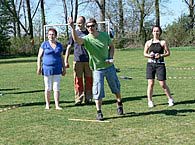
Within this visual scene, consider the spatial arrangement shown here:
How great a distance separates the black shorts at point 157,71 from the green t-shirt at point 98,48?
1554mm

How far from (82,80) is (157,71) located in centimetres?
193

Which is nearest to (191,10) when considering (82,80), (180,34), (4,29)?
(180,34)

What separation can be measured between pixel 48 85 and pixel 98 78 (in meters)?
1.73

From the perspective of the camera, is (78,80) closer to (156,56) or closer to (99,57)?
(156,56)

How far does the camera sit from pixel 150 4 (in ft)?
183

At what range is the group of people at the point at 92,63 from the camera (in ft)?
25.9

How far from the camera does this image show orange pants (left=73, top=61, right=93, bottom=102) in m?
10.0

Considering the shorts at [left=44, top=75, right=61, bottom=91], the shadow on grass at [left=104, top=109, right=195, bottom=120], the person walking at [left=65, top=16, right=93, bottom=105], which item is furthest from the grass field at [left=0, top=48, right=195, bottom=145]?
the shorts at [left=44, top=75, right=61, bottom=91]

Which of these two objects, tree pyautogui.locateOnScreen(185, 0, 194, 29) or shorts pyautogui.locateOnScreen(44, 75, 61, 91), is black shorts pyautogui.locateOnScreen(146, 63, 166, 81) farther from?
tree pyautogui.locateOnScreen(185, 0, 194, 29)

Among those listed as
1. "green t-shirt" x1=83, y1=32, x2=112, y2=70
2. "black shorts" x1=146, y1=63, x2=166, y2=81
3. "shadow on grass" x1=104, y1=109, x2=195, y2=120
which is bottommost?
"shadow on grass" x1=104, y1=109, x2=195, y2=120

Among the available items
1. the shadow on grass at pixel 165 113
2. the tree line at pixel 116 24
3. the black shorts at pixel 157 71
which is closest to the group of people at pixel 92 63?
the black shorts at pixel 157 71

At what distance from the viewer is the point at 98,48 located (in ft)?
25.9

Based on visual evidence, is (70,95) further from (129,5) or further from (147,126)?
(129,5)

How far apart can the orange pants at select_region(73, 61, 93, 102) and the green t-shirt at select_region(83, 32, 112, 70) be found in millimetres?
2039
